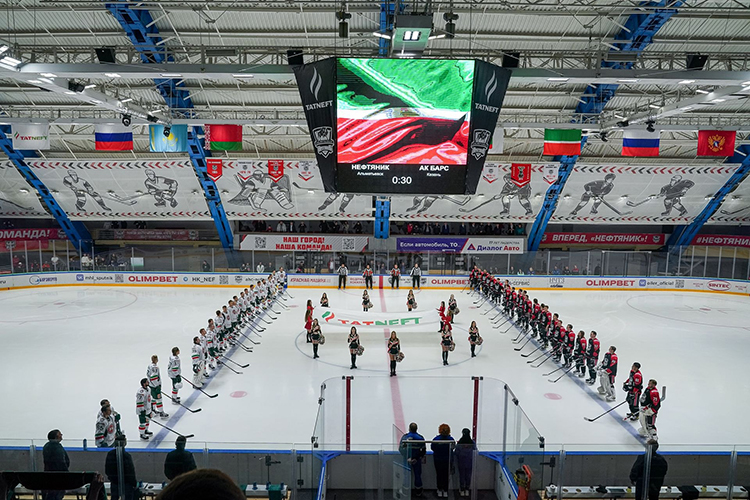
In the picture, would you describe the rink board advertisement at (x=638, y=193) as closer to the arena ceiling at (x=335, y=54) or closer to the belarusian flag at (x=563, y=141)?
the arena ceiling at (x=335, y=54)

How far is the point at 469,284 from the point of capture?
2498 cm

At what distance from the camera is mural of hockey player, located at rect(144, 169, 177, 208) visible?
25266mm

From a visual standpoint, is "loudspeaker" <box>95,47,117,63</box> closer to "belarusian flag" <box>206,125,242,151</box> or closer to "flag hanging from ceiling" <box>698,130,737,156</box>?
"belarusian flag" <box>206,125,242,151</box>

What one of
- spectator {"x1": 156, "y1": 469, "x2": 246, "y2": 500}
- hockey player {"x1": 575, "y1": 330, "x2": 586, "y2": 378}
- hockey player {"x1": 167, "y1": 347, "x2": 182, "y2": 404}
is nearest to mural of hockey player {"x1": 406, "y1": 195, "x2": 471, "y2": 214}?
hockey player {"x1": 575, "y1": 330, "x2": 586, "y2": 378}

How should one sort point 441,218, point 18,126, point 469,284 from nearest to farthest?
point 18,126 → point 469,284 → point 441,218

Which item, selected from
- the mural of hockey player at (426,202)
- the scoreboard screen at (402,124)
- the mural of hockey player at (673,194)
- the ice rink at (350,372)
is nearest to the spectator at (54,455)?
the ice rink at (350,372)

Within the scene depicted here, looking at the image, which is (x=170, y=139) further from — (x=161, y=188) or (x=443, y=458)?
(x=443, y=458)

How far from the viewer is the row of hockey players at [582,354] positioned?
9492 millimetres

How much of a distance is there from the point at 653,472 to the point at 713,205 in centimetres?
2445

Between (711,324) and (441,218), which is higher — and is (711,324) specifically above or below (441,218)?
below

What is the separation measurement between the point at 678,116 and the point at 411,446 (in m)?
17.8

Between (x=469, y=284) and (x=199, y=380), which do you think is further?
(x=469, y=284)

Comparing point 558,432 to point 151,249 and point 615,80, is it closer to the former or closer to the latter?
point 615,80

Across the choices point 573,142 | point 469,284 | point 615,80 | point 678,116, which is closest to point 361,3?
point 615,80
